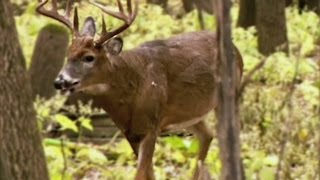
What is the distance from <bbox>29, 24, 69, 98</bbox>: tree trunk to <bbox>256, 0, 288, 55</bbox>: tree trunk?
152 inches

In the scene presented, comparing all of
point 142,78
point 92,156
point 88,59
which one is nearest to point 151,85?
point 142,78

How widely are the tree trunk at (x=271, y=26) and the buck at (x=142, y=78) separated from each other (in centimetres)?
918

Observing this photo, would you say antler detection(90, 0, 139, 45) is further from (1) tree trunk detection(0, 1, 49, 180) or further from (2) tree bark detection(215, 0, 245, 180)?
(2) tree bark detection(215, 0, 245, 180)

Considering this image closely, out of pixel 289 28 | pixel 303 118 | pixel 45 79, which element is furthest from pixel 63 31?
pixel 289 28

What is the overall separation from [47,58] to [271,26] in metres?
4.52

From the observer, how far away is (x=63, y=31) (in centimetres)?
1206

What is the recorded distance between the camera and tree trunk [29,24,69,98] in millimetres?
12227

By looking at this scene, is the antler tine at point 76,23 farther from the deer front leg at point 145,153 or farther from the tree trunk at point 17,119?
the deer front leg at point 145,153

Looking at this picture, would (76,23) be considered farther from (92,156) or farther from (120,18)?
(92,156)

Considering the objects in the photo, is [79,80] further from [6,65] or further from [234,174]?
[234,174]

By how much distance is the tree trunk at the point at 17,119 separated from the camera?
5473 millimetres

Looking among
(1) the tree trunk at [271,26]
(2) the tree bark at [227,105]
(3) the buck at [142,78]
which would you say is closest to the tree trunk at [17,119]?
(3) the buck at [142,78]

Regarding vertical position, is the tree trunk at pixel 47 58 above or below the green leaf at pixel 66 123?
above

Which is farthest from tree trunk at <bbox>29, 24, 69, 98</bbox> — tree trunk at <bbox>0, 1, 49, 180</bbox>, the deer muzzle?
the deer muzzle
